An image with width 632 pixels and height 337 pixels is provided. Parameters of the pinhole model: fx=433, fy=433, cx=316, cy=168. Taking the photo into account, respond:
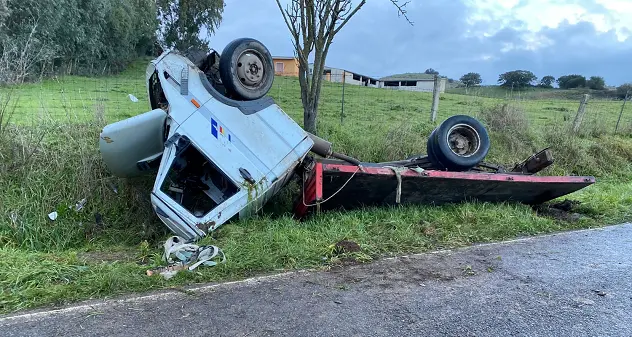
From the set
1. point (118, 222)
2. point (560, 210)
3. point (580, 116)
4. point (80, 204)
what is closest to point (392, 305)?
point (118, 222)

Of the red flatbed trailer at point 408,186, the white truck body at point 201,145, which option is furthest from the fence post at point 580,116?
the white truck body at point 201,145

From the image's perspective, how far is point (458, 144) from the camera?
5652 millimetres

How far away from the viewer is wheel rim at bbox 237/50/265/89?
4578 millimetres

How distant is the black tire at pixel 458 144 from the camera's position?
Result: 5.35 metres

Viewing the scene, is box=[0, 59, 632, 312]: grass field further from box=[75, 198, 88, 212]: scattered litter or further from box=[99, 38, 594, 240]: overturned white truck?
box=[99, 38, 594, 240]: overturned white truck

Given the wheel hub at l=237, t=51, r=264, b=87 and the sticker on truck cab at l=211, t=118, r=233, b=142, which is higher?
the wheel hub at l=237, t=51, r=264, b=87

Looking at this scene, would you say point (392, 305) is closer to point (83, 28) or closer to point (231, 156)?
point (231, 156)

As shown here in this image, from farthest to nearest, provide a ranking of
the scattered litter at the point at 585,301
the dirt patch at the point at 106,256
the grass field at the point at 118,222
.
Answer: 1. the dirt patch at the point at 106,256
2. the grass field at the point at 118,222
3. the scattered litter at the point at 585,301

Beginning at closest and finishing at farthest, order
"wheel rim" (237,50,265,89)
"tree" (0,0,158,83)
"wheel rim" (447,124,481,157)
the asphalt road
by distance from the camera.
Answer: the asphalt road
"wheel rim" (237,50,265,89)
"wheel rim" (447,124,481,157)
"tree" (0,0,158,83)

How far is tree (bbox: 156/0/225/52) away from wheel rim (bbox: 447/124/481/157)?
37.5 meters

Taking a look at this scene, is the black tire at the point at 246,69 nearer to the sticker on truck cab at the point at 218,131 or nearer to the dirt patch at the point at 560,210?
the sticker on truck cab at the point at 218,131

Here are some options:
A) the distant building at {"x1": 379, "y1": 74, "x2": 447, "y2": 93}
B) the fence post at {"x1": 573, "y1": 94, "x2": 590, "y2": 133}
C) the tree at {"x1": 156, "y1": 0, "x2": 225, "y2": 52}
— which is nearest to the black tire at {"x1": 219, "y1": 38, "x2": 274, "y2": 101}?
the fence post at {"x1": 573, "y1": 94, "x2": 590, "y2": 133}

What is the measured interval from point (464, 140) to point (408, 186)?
1.26 m

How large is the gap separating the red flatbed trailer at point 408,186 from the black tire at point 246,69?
1038 millimetres
